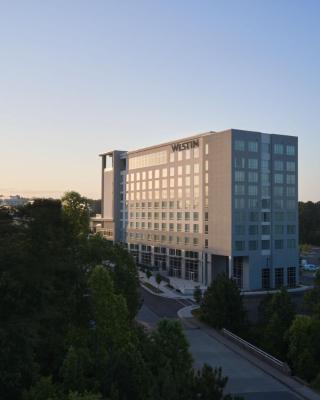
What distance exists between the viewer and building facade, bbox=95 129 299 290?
78.8 m

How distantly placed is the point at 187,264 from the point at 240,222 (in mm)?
16690

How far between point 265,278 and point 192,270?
564 inches

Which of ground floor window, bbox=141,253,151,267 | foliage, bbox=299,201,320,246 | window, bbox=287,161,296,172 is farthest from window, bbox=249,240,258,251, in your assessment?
foliage, bbox=299,201,320,246

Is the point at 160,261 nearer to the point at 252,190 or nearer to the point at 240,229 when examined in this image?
the point at 240,229

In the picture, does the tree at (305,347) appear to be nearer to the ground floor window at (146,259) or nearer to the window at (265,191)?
the window at (265,191)

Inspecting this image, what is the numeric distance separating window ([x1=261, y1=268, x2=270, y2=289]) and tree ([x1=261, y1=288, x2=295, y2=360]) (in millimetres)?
36213

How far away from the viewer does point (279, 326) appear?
139 feet

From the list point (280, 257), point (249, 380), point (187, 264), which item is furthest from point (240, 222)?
point (249, 380)

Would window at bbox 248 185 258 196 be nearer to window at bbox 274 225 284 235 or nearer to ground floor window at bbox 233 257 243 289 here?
window at bbox 274 225 284 235

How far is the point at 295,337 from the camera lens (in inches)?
1494

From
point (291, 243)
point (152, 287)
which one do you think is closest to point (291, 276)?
point (291, 243)

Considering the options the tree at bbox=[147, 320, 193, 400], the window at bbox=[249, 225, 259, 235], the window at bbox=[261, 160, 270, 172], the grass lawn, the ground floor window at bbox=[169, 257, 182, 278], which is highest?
the window at bbox=[261, 160, 270, 172]

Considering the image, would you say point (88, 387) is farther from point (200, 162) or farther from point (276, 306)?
point (200, 162)

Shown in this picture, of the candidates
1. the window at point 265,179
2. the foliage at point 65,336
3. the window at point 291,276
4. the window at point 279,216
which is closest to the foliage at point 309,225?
the window at point 291,276
